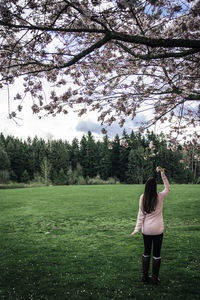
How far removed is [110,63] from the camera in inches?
232

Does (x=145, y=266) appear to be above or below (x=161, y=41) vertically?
below

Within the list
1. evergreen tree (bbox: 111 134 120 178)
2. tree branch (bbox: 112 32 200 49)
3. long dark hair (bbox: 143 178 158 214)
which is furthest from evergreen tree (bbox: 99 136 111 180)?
tree branch (bbox: 112 32 200 49)

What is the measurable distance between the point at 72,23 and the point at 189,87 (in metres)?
3.69

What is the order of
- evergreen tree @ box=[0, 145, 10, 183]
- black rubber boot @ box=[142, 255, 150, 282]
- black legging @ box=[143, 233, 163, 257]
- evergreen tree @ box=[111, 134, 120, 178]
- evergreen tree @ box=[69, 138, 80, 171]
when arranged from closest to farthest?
black legging @ box=[143, 233, 163, 257]
black rubber boot @ box=[142, 255, 150, 282]
evergreen tree @ box=[0, 145, 10, 183]
evergreen tree @ box=[111, 134, 120, 178]
evergreen tree @ box=[69, 138, 80, 171]

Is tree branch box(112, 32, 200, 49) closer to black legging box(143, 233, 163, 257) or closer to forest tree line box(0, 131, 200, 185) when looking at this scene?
black legging box(143, 233, 163, 257)

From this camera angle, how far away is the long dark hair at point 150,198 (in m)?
4.29

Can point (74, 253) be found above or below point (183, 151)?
below

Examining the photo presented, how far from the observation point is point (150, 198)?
4332mm

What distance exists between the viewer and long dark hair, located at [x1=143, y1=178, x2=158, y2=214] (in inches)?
169

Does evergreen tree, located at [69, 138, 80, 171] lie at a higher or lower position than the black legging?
higher

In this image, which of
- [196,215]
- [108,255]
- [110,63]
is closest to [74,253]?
[108,255]

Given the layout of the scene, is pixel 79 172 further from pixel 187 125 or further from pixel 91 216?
pixel 187 125

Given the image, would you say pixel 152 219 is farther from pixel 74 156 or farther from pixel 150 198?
pixel 74 156

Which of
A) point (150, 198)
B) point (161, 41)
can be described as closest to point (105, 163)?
point (150, 198)
